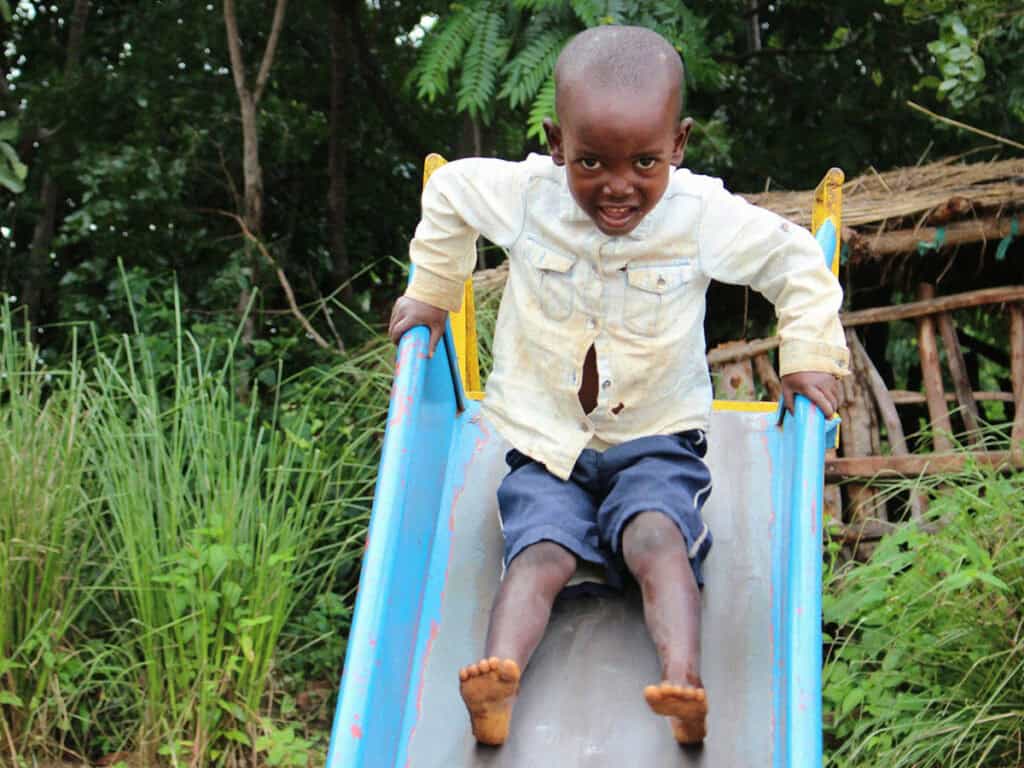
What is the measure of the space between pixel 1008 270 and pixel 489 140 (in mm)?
2092

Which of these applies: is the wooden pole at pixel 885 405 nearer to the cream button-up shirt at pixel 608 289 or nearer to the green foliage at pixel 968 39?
the green foliage at pixel 968 39

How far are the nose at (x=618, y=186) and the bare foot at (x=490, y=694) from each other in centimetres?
79

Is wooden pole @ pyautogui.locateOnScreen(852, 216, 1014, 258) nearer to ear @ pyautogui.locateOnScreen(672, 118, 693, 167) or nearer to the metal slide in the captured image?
the metal slide

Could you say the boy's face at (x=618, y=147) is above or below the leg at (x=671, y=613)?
above

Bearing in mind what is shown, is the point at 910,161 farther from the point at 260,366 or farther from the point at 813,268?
the point at 813,268

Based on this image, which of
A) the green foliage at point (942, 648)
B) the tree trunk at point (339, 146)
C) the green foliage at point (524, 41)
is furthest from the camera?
the tree trunk at point (339, 146)

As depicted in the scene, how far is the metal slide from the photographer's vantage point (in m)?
2.29

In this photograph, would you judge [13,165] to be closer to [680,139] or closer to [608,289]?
[608,289]

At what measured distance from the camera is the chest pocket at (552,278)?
8.63 feet

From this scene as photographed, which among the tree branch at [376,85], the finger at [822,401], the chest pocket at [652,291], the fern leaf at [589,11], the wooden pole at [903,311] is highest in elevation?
the tree branch at [376,85]

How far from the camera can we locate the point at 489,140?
5.83 meters

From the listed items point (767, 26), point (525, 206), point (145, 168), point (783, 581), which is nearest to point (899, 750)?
point (783, 581)

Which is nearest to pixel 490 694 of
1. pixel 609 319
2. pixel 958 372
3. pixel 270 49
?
pixel 609 319

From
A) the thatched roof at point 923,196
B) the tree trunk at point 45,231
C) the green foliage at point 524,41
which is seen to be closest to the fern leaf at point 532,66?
the green foliage at point 524,41
